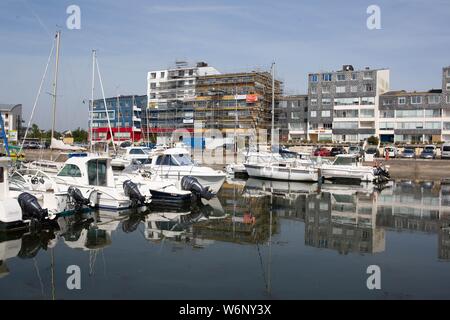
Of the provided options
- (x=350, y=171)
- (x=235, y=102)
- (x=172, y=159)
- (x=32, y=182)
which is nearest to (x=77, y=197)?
(x=32, y=182)

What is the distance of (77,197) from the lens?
2039 centimetres

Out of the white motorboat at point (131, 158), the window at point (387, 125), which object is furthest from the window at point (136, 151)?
the window at point (387, 125)

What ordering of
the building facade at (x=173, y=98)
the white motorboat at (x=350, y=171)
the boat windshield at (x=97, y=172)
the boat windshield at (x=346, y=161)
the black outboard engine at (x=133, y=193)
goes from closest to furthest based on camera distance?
the boat windshield at (x=97, y=172)
the black outboard engine at (x=133, y=193)
the white motorboat at (x=350, y=171)
the boat windshield at (x=346, y=161)
the building facade at (x=173, y=98)

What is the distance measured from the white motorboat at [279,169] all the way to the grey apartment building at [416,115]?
5138 centimetres

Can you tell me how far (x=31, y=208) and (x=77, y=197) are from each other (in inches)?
133

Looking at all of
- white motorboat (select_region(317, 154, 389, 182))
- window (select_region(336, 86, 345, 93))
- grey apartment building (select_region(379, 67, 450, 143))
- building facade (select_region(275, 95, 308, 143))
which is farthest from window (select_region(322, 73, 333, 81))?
white motorboat (select_region(317, 154, 389, 182))

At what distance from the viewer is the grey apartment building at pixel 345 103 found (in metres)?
90.9

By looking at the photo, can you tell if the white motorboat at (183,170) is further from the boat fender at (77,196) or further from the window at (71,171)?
the boat fender at (77,196)

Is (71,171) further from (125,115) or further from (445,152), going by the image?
(125,115)

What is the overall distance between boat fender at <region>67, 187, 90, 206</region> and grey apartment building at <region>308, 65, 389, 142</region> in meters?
77.9

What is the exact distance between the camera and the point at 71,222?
63.2 feet
